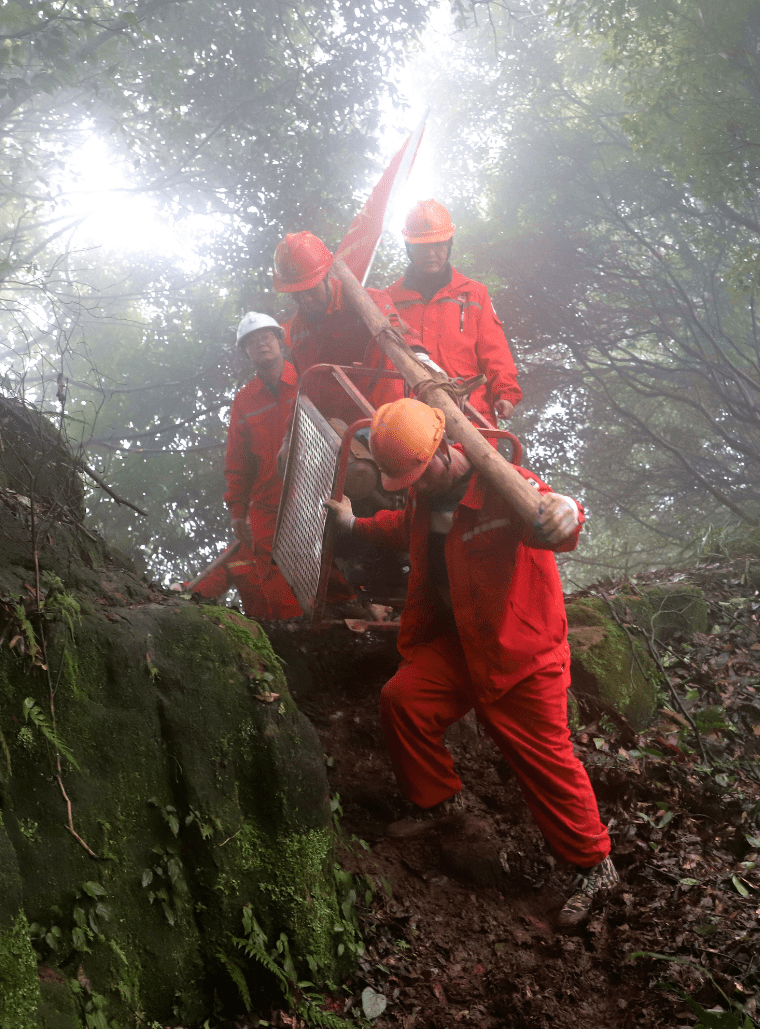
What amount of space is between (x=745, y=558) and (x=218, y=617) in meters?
5.60

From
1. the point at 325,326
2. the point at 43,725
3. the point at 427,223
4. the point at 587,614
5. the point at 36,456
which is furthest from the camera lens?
the point at 587,614

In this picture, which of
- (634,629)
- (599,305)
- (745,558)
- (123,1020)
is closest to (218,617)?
(123,1020)

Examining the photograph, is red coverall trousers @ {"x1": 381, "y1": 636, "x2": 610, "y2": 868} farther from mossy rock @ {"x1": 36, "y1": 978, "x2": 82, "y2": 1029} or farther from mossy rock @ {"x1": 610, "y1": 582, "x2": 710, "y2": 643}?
mossy rock @ {"x1": 610, "y1": 582, "x2": 710, "y2": 643}

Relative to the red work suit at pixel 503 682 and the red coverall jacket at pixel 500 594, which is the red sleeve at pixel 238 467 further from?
the red coverall jacket at pixel 500 594

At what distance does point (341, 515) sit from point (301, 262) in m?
1.92

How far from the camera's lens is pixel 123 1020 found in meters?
2.00

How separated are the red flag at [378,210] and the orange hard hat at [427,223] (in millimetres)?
175

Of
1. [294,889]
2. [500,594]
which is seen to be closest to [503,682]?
[500,594]

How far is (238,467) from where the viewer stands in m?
6.28

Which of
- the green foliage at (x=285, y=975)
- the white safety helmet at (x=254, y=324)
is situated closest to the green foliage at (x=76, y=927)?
the green foliage at (x=285, y=975)

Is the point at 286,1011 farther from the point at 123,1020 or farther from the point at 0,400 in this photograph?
the point at 0,400

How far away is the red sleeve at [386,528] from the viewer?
3.71 m

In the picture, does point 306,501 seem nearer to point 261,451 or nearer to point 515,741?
point 515,741

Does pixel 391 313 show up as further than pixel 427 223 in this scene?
No
